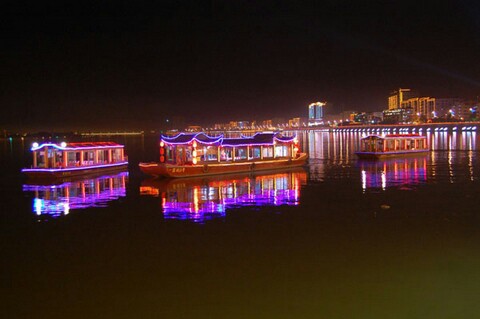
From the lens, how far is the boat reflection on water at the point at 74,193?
21.5 m

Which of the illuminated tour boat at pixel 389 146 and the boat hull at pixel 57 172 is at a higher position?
the illuminated tour boat at pixel 389 146

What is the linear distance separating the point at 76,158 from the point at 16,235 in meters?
21.1

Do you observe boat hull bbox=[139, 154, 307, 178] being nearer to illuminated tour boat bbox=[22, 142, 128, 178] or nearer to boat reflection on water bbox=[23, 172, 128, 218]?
boat reflection on water bbox=[23, 172, 128, 218]

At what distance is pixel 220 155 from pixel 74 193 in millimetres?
11365

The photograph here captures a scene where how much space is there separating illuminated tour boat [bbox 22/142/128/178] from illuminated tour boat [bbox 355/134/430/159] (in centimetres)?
2365

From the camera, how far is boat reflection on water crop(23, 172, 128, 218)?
70.5 feet

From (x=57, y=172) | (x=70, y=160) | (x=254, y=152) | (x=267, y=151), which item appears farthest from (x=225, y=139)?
(x=57, y=172)

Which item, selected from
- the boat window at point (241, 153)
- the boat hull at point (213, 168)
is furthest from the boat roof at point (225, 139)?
the boat hull at point (213, 168)

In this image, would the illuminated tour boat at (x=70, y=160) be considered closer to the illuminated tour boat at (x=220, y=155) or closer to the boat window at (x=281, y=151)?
the illuminated tour boat at (x=220, y=155)

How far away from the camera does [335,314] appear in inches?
369

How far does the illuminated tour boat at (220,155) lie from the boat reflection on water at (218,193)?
91 cm

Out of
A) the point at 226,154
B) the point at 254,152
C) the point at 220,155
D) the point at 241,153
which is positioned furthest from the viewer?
the point at 254,152

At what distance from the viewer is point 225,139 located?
34.8m

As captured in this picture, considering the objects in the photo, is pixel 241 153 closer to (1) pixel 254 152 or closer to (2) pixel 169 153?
(1) pixel 254 152
